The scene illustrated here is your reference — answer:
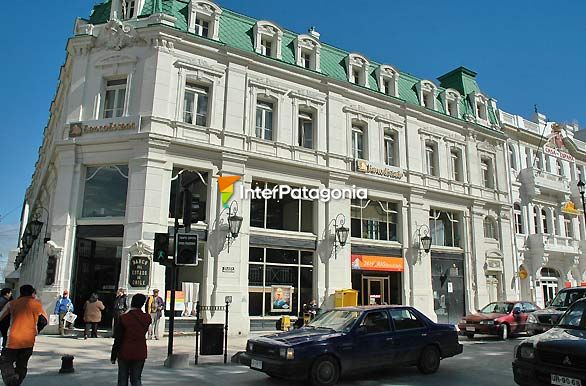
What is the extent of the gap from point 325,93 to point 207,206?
8.58 metres

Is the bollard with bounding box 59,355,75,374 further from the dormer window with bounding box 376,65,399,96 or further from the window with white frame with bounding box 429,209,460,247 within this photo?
the dormer window with bounding box 376,65,399,96

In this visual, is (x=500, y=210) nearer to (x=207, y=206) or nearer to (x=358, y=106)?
(x=358, y=106)

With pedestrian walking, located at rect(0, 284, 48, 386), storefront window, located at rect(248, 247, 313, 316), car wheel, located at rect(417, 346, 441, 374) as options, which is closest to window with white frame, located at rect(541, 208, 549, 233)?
storefront window, located at rect(248, 247, 313, 316)

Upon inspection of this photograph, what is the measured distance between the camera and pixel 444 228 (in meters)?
26.4

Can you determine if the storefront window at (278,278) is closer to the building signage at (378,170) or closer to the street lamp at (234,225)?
the street lamp at (234,225)

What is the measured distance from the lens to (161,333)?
16.6 m

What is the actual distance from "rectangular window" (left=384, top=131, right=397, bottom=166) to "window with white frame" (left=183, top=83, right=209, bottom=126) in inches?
404

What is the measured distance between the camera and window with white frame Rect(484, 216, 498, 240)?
1107 inches

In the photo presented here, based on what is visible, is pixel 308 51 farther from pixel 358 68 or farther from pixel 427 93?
pixel 427 93

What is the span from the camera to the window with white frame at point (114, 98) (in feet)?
62.4

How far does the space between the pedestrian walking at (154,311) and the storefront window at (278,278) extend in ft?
13.3

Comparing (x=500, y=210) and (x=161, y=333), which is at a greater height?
(x=500, y=210)

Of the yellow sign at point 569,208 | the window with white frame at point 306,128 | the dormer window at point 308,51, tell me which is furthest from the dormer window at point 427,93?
the yellow sign at point 569,208

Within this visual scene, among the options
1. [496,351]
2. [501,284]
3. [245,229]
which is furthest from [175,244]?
[501,284]
